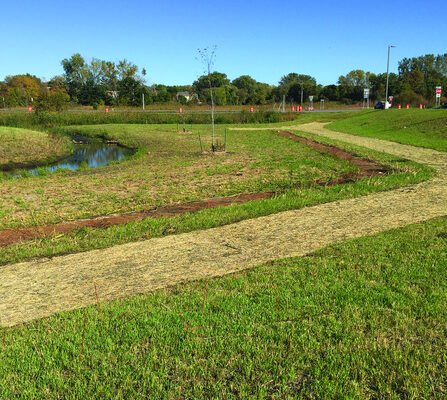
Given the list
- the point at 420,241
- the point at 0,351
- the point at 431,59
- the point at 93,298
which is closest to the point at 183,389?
the point at 0,351

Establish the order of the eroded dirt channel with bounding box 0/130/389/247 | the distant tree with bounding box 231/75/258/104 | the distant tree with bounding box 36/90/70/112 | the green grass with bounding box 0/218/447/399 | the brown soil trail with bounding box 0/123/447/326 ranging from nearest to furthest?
the green grass with bounding box 0/218/447/399 < the brown soil trail with bounding box 0/123/447/326 < the eroded dirt channel with bounding box 0/130/389/247 < the distant tree with bounding box 36/90/70/112 < the distant tree with bounding box 231/75/258/104

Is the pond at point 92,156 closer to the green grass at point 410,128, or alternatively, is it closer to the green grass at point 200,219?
the green grass at point 200,219

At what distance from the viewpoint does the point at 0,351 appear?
3512mm

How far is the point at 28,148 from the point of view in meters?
23.0

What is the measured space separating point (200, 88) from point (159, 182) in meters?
76.5

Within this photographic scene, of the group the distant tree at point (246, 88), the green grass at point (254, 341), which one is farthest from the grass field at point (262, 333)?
the distant tree at point (246, 88)

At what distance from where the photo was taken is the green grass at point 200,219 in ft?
21.0

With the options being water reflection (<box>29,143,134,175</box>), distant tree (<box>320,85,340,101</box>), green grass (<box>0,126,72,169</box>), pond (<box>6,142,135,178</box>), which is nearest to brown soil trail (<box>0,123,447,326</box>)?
pond (<box>6,142,135,178</box>)

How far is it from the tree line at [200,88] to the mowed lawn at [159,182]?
53.0 meters

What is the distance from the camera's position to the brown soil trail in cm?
471

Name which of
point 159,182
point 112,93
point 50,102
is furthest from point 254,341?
point 112,93

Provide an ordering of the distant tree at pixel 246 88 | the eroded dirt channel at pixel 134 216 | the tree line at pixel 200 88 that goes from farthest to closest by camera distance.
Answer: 1. the distant tree at pixel 246 88
2. the tree line at pixel 200 88
3. the eroded dirt channel at pixel 134 216

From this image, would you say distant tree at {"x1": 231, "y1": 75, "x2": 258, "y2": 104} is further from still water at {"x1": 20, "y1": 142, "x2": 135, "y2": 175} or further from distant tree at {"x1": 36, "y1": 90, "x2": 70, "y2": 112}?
still water at {"x1": 20, "y1": 142, "x2": 135, "y2": 175}

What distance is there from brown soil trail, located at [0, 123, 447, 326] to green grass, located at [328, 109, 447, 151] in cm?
1002
